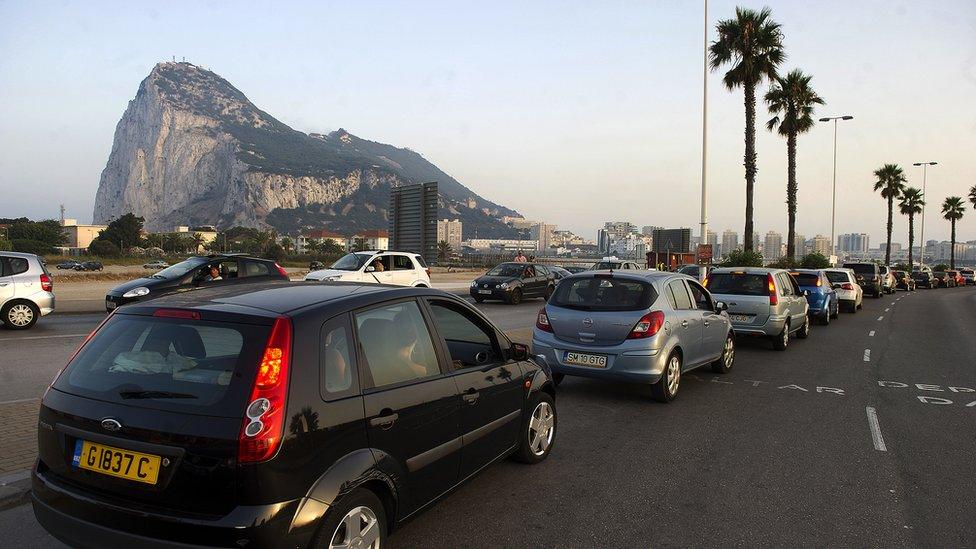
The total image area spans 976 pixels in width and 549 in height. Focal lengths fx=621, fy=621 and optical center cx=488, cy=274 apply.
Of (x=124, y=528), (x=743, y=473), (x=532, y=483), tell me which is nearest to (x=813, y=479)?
(x=743, y=473)

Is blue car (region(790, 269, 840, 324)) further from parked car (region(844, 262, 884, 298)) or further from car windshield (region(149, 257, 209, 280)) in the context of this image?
parked car (region(844, 262, 884, 298))

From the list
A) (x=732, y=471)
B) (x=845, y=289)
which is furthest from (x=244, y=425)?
(x=845, y=289)

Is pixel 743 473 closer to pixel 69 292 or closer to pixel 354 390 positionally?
pixel 354 390

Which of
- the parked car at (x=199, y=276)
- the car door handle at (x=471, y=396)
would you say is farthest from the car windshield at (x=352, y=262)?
the car door handle at (x=471, y=396)

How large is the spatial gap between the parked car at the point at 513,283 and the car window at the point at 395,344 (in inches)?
770

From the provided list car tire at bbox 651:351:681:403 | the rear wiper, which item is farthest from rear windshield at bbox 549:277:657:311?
the rear wiper

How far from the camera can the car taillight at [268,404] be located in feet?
8.69

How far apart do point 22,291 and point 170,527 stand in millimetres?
12497

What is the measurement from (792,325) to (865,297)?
79.8ft

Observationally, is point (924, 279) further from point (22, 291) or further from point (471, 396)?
point (22, 291)

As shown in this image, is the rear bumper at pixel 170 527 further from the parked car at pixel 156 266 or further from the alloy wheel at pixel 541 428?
the parked car at pixel 156 266

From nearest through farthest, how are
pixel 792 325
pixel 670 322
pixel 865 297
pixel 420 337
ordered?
1. pixel 420 337
2. pixel 670 322
3. pixel 792 325
4. pixel 865 297

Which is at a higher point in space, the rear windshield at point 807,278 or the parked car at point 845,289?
the rear windshield at point 807,278

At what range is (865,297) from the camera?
108 ft
